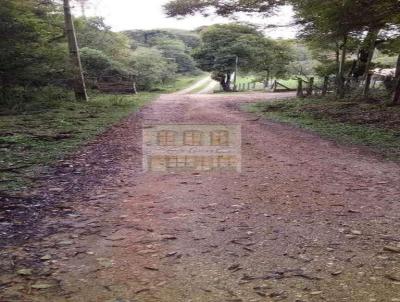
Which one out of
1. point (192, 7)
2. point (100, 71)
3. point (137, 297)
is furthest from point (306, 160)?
point (100, 71)

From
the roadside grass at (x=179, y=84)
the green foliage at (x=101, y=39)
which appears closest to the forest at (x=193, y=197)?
the green foliage at (x=101, y=39)

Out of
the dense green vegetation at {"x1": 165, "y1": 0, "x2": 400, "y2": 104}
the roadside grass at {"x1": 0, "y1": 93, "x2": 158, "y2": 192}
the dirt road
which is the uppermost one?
the dense green vegetation at {"x1": 165, "y1": 0, "x2": 400, "y2": 104}

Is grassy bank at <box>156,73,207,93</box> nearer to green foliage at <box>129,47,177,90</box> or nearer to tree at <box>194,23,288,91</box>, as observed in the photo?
green foliage at <box>129,47,177,90</box>

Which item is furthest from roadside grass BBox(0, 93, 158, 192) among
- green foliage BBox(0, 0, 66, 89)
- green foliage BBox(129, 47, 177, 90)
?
green foliage BBox(129, 47, 177, 90)

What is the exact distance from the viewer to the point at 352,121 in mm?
11812

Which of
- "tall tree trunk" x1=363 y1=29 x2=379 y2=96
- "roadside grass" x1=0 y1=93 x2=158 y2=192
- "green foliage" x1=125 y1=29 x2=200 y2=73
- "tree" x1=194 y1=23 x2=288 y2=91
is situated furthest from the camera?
"green foliage" x1=125 y1=29 x2=200 y2=73

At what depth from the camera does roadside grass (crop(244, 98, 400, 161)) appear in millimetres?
8994

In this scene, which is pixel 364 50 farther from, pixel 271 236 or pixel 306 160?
pixel 271 236

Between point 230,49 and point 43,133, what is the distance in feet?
99.6

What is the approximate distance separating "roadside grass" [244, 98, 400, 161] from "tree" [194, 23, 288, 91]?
866 inches

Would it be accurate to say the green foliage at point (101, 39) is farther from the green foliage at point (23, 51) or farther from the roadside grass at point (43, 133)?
the green foliage at point (23, 51)

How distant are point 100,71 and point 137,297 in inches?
1125

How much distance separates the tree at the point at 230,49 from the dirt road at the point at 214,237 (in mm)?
32467

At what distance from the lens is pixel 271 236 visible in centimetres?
401
